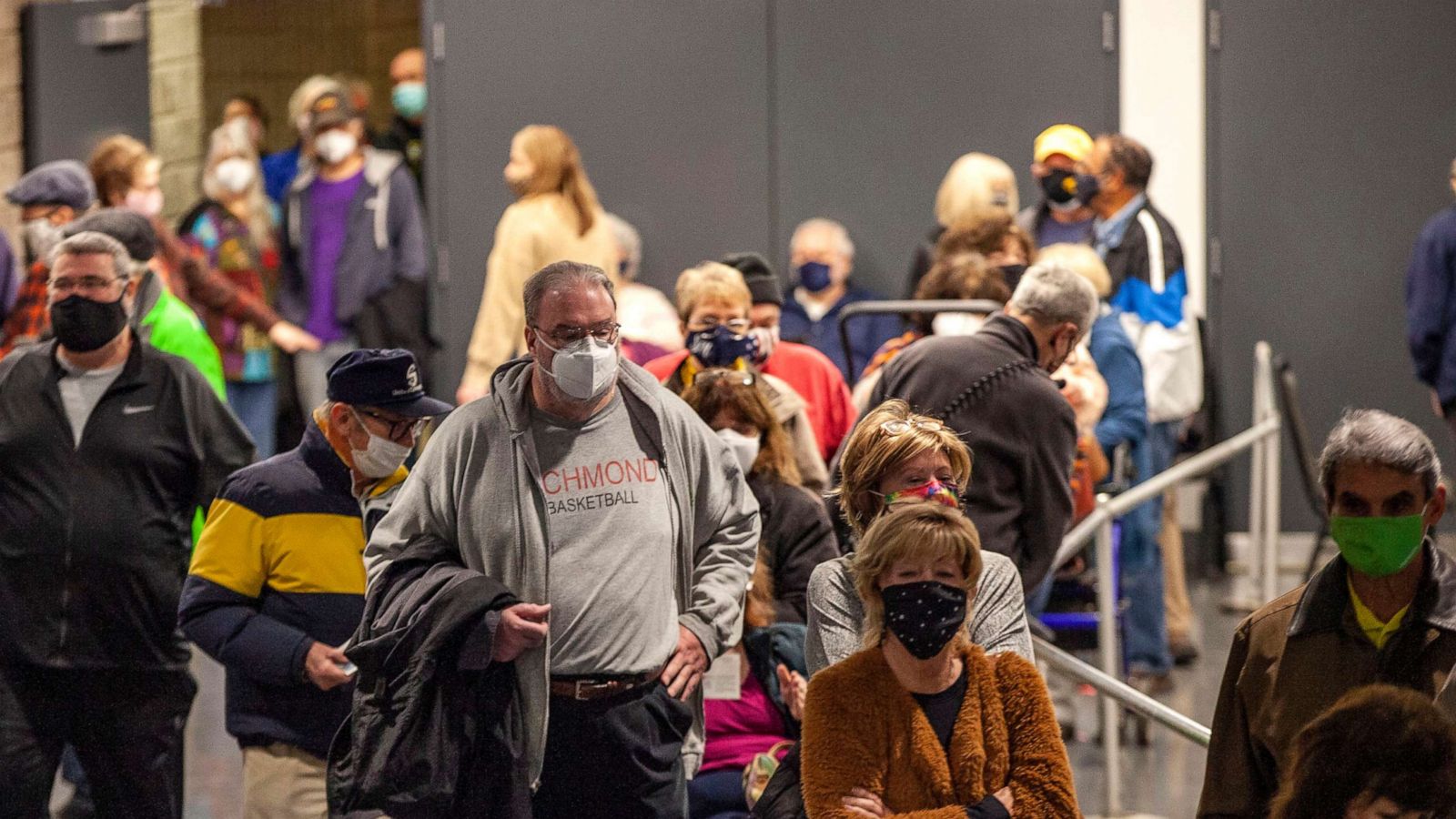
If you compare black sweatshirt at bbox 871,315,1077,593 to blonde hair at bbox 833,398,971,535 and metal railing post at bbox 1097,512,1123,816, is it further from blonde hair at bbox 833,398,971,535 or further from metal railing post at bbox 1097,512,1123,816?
blonde hair at bbox 833,398,971,535

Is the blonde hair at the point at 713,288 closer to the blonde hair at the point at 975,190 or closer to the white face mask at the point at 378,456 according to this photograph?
the white face mask at the point at 378,456

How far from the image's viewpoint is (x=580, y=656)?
13.0 ft

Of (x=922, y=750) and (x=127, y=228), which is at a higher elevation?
(x=127, y=228)

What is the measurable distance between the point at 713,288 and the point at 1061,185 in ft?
9.00

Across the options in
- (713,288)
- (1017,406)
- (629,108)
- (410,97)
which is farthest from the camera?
(410,97)

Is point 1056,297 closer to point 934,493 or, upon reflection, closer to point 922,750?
point 934,493

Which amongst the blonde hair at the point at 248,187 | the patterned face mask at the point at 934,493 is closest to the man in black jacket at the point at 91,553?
the patterned face mask at the point at 934,493

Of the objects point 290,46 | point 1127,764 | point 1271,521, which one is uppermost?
point 290,46

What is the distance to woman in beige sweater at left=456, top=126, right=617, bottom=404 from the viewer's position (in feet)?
27.3

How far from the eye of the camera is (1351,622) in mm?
3246

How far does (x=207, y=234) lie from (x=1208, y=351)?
437cm

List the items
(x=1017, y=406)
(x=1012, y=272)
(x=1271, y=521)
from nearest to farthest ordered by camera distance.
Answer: (x=1017, y=406) < (x=1012, y=272) < (x=1271, y=521)

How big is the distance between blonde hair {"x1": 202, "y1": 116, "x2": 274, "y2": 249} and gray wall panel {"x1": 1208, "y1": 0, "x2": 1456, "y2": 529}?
13.8 ft

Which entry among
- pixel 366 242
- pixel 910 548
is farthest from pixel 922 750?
pixel 366 242
